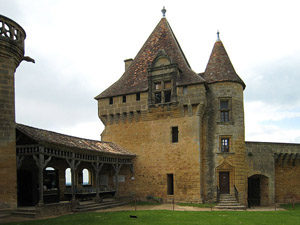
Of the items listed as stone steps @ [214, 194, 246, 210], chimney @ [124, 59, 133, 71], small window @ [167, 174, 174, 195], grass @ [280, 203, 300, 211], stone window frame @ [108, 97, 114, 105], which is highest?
chimney @ [124, 59, 133, 71]

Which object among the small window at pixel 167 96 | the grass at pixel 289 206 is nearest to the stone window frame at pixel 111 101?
the small window at pixel 167 96

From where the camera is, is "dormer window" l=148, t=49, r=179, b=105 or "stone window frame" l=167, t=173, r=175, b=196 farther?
"dormer window" l=148, t=49, r=179, b=105

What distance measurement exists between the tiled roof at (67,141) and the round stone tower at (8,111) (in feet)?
3.60

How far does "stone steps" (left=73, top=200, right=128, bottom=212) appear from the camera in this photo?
18.1 metres

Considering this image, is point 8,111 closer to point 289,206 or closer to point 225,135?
point 225,135

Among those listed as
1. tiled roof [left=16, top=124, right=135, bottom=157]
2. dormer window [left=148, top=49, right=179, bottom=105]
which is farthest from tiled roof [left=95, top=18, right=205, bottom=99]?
tiled roof [left=16, top=124, right=135, bottom=157]

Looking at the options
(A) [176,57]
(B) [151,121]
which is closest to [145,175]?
(B) [151,121]

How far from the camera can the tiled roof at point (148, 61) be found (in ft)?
82.0

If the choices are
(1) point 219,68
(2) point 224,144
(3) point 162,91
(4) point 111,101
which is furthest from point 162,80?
(2) point 224,144

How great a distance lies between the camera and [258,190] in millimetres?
25078

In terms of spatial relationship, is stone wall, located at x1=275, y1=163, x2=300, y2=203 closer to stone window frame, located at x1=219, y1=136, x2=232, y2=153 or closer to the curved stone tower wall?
stone window frame, located at x1=219, y1=136, x2=232, y2=153

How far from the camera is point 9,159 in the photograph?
14562 millimetres

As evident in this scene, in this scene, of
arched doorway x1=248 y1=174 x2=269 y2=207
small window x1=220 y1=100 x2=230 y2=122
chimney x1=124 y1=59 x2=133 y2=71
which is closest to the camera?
small window x1=220 y1=100 x2=230 y2=122

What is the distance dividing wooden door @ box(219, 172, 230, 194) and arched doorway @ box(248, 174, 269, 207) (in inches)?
126
